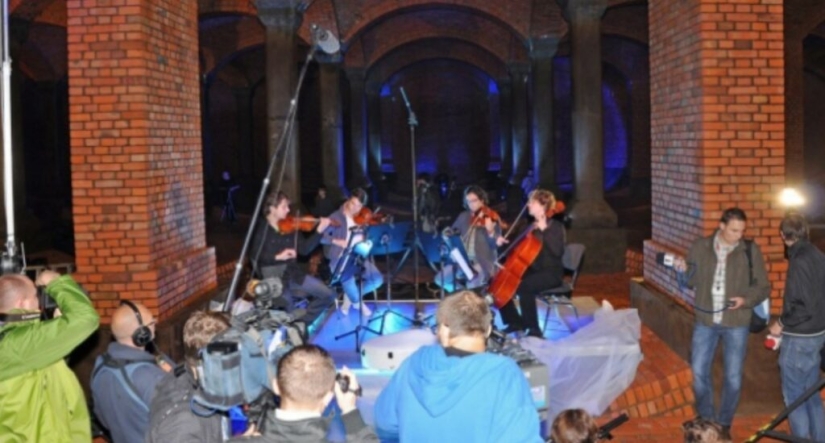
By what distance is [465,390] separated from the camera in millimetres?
3264

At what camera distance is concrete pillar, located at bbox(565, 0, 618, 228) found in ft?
44.3

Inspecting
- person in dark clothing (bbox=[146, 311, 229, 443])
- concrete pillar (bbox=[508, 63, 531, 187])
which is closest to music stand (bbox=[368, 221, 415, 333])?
person in dark clothing (bbox=[146, 311, 229, 443])

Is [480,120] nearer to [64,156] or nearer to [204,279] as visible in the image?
[64,156]

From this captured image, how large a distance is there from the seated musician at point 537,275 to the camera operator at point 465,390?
4.57 meters

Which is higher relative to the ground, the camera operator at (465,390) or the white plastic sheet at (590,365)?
the camera operator at (465,390)

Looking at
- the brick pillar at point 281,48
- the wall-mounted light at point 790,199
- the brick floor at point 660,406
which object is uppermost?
the brick pillar at point 281,48

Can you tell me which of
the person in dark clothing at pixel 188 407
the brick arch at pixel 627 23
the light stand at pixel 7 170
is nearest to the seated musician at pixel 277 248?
the light stand at pixel 7 170

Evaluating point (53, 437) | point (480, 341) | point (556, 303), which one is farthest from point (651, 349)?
point (53, 437)

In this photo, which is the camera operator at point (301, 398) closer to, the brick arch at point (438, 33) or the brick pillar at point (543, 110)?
the brick pillar at point (543, 110)

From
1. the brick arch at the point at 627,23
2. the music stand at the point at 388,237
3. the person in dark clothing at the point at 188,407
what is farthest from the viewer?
the brick arch at the point at 627,23

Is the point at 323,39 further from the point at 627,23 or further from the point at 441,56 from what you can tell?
the point at 441,56

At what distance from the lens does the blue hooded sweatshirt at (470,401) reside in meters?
3.24

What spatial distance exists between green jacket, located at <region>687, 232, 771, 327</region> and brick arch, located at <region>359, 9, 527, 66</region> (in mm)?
17001

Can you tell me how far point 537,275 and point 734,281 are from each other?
2.21m
